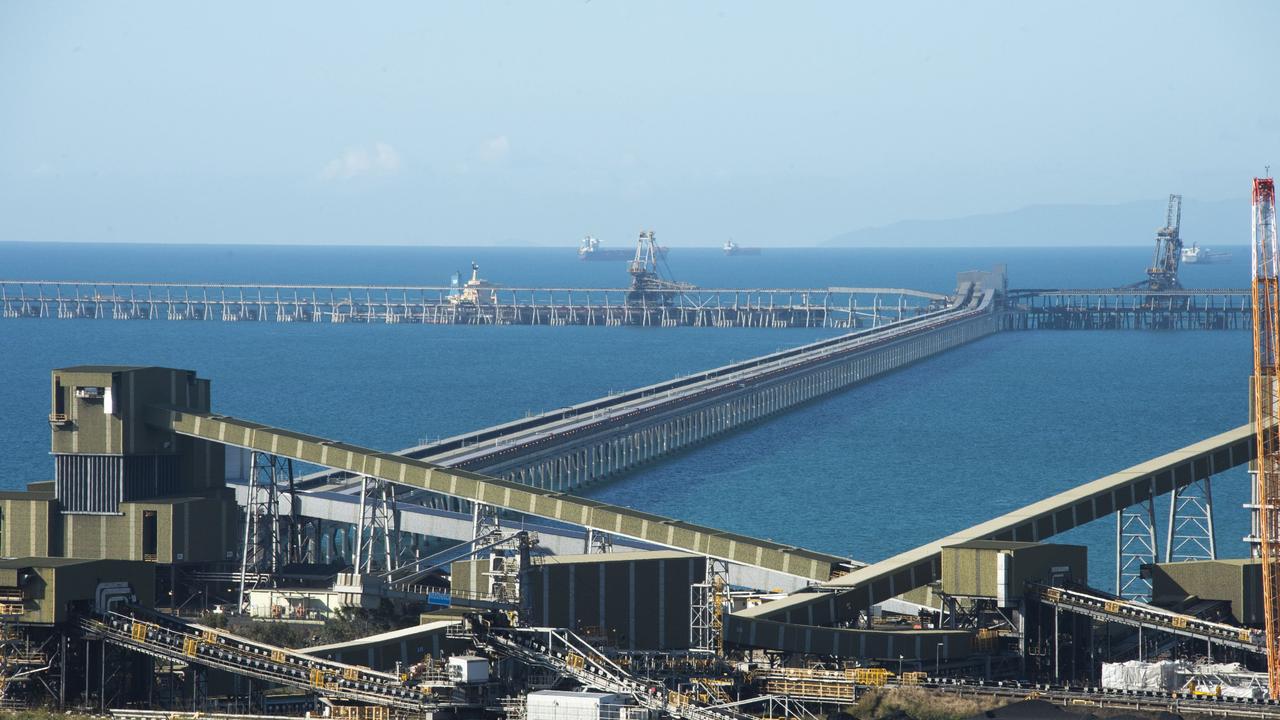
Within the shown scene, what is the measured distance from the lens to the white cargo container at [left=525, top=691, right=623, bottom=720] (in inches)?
1825

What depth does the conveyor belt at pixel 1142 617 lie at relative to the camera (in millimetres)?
56469

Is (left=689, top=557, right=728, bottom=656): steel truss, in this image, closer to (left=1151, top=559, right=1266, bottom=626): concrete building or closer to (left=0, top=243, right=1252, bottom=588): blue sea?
(left=1151, top=559, right=1266, bottom=626): concrete building

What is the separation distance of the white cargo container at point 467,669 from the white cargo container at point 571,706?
5.17ft

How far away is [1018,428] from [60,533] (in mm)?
94111

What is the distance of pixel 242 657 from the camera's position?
164 ft

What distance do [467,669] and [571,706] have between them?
9.27ft

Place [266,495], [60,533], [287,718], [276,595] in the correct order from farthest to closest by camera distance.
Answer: [266,495]
[60,533]
[276,595]
[287,718]

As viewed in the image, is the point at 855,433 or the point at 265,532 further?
the point at 855,433

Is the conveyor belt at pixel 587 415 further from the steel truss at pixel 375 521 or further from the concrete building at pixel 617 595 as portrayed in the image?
the concrete building at pixel 617 595

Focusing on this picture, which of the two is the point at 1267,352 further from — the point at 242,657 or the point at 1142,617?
the point at 242,657

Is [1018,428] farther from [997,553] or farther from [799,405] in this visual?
[997,553]

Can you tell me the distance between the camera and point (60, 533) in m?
66.6

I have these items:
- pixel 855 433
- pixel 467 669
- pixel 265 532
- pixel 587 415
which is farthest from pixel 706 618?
pixel 855 433

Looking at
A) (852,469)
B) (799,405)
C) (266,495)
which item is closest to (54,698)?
(266,495)
